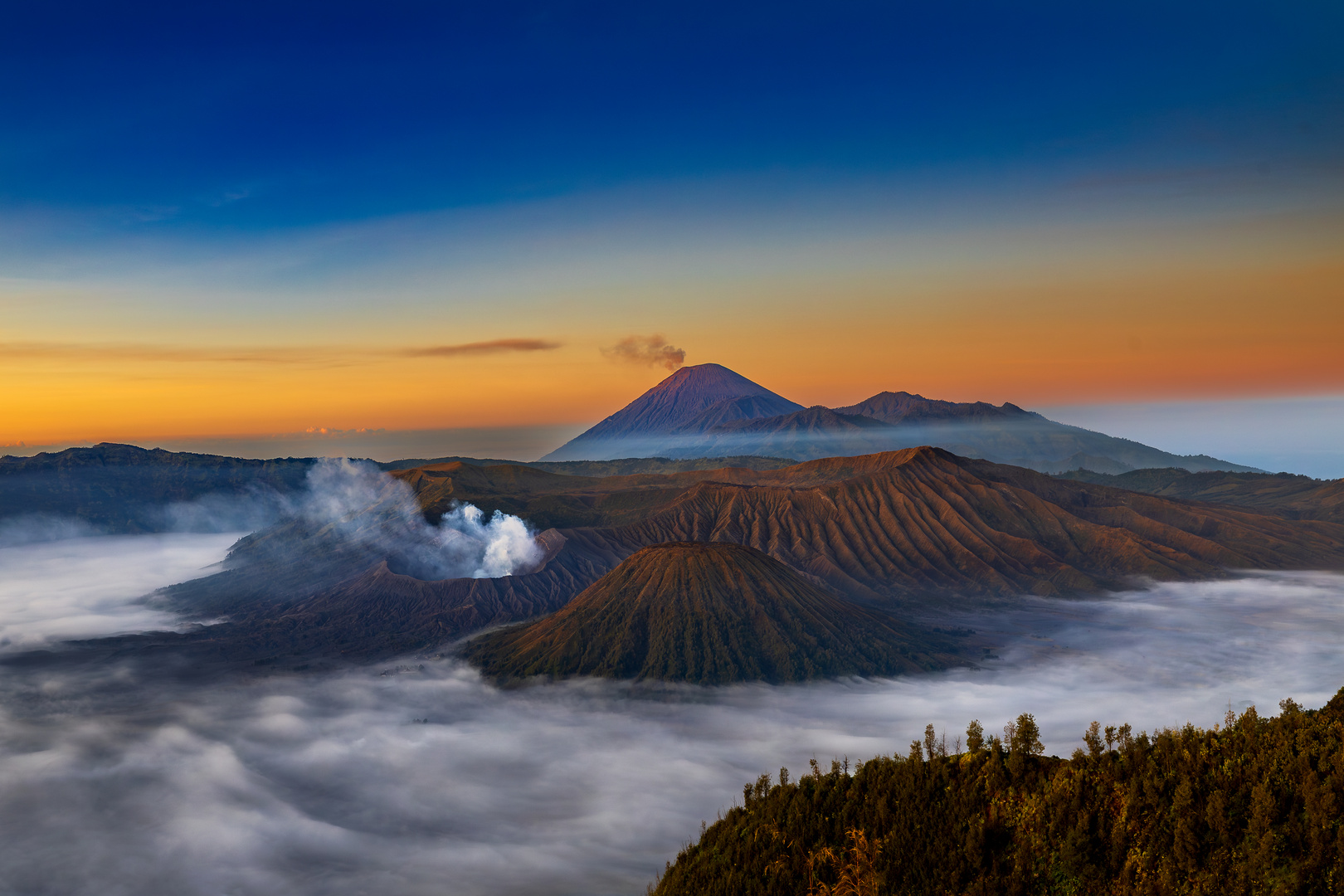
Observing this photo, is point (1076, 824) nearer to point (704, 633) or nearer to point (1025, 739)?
→ point (1025, 739)

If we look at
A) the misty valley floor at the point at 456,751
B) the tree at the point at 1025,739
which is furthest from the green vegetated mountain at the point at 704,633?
the tree at the point at 1025,739

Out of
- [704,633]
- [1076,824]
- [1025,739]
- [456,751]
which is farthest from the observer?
[704,633]

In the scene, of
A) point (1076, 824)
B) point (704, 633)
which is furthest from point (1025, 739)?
point (704, 633)

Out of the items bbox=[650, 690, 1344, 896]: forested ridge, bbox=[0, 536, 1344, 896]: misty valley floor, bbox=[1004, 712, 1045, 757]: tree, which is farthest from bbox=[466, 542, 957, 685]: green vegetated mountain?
bbox=[1004, 712, 1045, 757]: tree

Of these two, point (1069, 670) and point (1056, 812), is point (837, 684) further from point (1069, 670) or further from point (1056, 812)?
point (1056, 812)

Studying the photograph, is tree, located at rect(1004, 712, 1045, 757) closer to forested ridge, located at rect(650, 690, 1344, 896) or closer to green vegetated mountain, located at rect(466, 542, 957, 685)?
forested ridge, located at rect(650, 690, 1344, 896)

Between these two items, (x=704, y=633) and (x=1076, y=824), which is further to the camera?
(x=704, y=633)

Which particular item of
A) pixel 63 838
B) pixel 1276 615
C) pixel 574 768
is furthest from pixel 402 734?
pixel 1276 615
